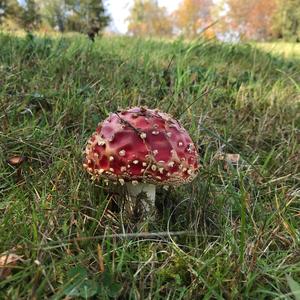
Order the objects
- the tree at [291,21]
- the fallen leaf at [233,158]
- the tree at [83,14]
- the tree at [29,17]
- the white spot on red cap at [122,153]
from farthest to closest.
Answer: the tree at [291,21], the tree at [83,14], the tree at [29,17], the fallen leaf at [233,158], the white spot on red cap at [122,153]

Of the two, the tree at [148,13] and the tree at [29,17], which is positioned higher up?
the tree at [29,17]

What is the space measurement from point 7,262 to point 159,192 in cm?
98

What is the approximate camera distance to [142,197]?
200 cm

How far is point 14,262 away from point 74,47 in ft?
8.95

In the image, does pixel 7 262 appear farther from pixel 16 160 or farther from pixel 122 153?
pixel 16 160

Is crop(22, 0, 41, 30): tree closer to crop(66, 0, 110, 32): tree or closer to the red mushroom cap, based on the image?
crop(66, 0, 110, 32): tree

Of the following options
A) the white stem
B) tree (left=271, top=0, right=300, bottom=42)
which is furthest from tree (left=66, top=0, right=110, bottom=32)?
the white stem

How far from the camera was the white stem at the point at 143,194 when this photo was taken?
78.7 inches

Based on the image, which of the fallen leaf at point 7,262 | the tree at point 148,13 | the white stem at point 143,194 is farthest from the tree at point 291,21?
the tree at point 148,13

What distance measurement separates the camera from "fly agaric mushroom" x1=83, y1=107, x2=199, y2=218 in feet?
5.89

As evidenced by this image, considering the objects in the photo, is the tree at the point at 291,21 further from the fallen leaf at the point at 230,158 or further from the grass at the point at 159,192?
the fallen leaf at the point at 230,158

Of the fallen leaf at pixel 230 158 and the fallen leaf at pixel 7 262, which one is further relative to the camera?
the fallen leaf at pixel 230 158

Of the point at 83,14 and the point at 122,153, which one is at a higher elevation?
the point at 83,14

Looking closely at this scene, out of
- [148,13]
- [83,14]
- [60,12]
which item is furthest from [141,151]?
[148,13]
